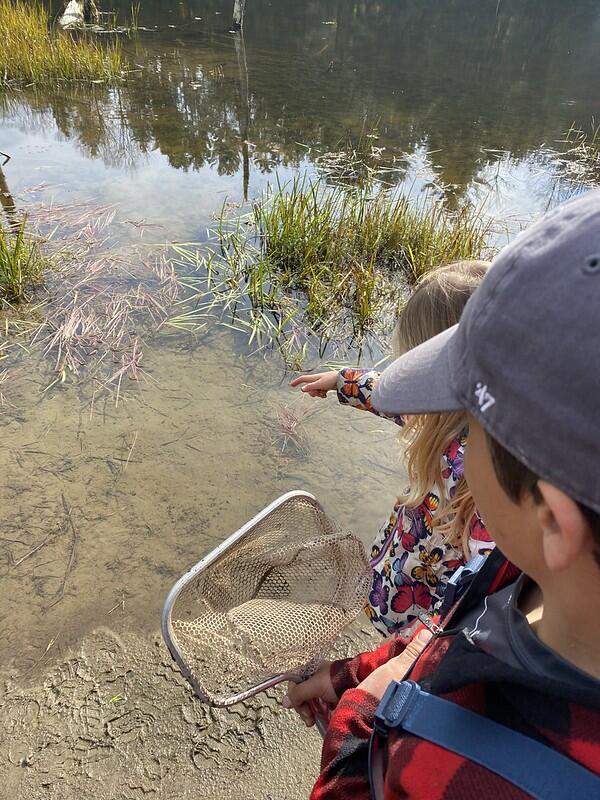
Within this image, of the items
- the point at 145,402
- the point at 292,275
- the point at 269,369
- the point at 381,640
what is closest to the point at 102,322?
the point at 145,402

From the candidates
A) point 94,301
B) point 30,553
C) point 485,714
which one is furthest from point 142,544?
point 94,301

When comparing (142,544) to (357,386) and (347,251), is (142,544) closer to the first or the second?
(357,386)

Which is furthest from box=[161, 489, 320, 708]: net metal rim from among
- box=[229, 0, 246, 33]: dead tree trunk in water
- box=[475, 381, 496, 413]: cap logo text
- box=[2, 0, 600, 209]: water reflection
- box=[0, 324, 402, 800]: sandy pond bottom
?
box=[229, 0, 246, 33]: dead tree trunk in water

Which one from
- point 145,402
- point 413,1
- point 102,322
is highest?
point 413,1

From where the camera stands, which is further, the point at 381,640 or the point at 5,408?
the point at 5,408

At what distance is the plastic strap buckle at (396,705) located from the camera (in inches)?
28.5

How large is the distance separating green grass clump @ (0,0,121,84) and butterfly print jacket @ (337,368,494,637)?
30.6 feet

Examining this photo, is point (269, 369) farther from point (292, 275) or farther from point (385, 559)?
point (385, 559)

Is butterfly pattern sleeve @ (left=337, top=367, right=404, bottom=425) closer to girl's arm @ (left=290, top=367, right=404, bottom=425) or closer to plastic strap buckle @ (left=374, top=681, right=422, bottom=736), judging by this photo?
girl's arm @ (left=290, top=367, right=404, bottom=425)

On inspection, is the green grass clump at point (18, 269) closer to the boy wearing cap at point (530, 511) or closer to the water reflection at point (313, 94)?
the water reflection at point (313, 94)

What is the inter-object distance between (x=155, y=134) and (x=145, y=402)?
5618 mm

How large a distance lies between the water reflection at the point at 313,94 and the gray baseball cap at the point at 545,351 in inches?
256

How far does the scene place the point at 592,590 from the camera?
627 millimetres

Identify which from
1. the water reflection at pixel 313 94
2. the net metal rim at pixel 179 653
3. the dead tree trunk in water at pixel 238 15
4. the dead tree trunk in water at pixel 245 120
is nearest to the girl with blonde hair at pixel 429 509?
the net metal rim at pixel 179 653
